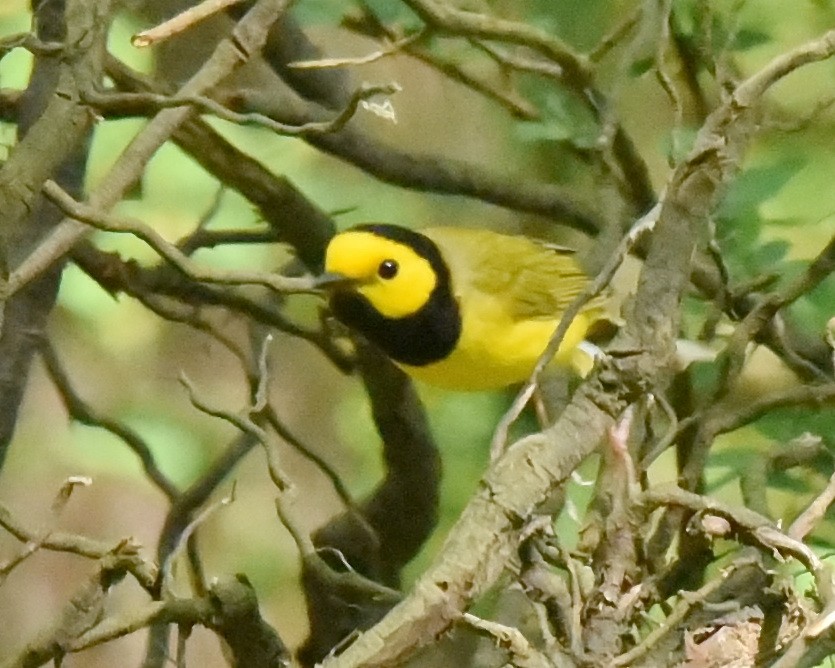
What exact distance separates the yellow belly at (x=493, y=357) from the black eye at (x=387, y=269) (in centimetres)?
8

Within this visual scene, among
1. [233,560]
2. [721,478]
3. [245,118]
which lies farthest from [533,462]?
[233,560]

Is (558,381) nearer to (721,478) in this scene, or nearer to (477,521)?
(721,478)

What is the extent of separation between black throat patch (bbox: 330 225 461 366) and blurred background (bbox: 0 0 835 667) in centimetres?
9

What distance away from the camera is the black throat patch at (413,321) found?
82cm

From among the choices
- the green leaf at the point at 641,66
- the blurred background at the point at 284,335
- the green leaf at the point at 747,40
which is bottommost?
the blurred background at the point at 284,335

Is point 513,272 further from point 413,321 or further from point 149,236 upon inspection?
point 149,236

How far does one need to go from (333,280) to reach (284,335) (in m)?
0.22

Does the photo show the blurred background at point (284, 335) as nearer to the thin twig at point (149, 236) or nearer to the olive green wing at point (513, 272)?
the olive green wing at point (513, 272)

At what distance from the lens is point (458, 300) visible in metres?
0.90

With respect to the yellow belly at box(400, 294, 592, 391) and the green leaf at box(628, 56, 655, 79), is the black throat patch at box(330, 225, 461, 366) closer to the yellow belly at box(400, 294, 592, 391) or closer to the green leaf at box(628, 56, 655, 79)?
the yellow belly at box(400, 294, 592, 391)

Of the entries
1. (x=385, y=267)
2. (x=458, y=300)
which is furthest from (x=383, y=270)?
(x=458, y=300)

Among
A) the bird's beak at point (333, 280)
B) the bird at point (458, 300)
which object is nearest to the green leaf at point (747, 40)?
the bird at point (458, 300)

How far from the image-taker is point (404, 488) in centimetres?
86

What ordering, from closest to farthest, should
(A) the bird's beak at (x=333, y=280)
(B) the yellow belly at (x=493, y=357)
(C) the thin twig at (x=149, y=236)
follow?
(C) the thin twig at (x=149, y=236)
(A) the bird's beak at (x=333, y=280)
(B) the yellow belly at (x=493, y=357)
